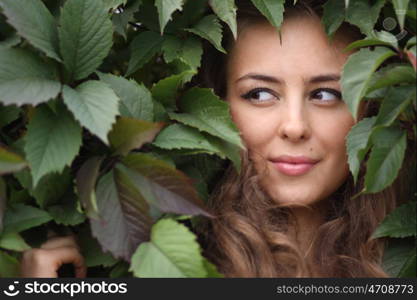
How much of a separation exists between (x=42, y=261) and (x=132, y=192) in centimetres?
23

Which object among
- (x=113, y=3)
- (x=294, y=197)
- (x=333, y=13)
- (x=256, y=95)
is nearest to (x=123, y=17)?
(x=113, y=3)

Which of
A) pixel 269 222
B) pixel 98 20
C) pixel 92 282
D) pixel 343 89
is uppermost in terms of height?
pixel 98 20

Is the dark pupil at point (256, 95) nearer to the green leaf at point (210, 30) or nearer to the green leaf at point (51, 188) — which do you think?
the green leaf at point (210, 30)

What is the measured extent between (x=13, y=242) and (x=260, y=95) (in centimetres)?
65

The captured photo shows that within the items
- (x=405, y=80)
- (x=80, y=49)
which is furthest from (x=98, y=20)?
(x=405, y=80)

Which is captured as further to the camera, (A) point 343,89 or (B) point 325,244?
(B) point 325,244

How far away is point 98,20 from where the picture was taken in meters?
1.15

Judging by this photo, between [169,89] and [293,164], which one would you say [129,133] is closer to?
[169,89]

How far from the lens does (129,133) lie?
110 cm

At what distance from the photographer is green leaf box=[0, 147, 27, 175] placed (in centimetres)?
97

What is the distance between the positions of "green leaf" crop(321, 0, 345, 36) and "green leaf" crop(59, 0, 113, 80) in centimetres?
49

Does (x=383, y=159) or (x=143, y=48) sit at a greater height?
(x=143, y=48)

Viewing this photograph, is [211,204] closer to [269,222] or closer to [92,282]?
[269,222]

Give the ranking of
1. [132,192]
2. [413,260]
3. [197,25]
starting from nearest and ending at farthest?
[132,192] → [413,260] → [197,25]
